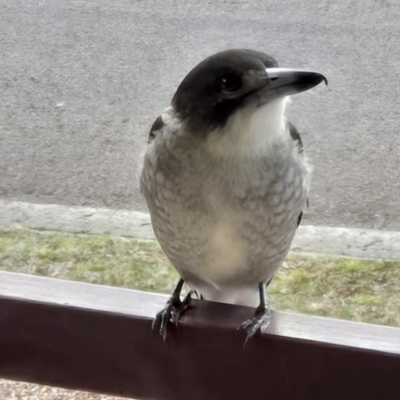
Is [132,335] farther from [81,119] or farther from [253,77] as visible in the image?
[81,119]

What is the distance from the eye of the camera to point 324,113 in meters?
1.47

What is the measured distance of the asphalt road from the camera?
4.88 ft

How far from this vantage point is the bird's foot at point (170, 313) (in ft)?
2.70

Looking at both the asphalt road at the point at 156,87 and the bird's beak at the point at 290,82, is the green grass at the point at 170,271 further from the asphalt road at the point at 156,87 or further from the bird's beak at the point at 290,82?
the bird's beak at the point at 290,82

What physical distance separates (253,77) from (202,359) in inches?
12.4

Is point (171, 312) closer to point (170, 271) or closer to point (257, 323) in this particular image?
point (257, 323)

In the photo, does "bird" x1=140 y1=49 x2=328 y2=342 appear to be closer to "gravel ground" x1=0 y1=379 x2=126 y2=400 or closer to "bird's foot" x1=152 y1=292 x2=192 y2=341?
"bird's foot" x1=152 y1=292 x2=192 y2=341

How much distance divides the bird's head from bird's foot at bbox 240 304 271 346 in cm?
22

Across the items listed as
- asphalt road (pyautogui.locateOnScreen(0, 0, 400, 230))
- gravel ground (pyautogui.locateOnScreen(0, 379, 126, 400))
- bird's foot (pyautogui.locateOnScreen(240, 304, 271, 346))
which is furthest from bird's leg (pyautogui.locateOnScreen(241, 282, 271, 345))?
asphalt road (pyautogui.locateOnScreen(0, 0, 400, 230))

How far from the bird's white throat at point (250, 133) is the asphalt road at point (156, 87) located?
493 mm

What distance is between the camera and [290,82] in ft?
2.40

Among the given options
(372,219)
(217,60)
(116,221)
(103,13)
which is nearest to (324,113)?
(372,219)

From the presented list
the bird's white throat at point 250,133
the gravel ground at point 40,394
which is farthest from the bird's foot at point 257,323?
the gravel ground at point 40,394

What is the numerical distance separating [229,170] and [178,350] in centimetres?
21
